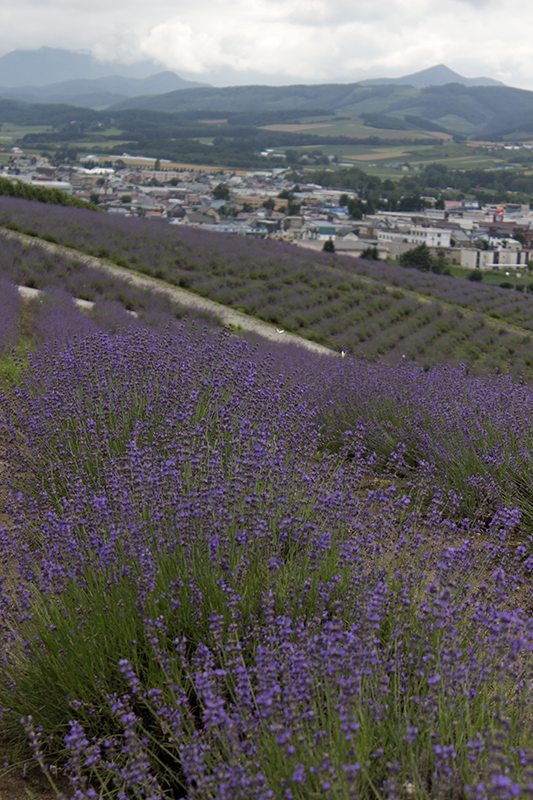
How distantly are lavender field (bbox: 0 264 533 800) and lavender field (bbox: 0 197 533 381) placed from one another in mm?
6133

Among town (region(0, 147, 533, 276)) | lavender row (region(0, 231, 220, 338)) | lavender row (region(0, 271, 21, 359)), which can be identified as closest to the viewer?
lavender row (region(0, 271, 21, 359))

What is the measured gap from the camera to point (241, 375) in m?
3.59

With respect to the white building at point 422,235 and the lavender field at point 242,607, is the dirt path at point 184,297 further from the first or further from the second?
the white building at point 422,235

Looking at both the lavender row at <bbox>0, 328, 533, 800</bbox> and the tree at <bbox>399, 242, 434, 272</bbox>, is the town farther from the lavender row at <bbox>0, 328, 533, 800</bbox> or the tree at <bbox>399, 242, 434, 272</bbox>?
the lavender row at <bbox>0, 328, 533, 800</bbox>

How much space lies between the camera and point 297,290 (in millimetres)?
13922

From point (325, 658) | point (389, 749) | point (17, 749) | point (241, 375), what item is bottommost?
point (17, 749)

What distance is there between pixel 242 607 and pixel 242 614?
3 cm

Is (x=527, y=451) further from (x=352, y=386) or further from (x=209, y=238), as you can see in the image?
(x=209, y=238)

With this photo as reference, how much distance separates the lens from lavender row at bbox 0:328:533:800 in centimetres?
138

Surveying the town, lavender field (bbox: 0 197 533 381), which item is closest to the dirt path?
lavender field (bbox: 0 197 533 381)

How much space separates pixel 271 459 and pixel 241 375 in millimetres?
1216

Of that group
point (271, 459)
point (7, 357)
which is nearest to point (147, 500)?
point (271, 459)

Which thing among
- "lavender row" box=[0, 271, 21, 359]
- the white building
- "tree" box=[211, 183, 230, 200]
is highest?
"tree" box=[211, 183, 230, 200]

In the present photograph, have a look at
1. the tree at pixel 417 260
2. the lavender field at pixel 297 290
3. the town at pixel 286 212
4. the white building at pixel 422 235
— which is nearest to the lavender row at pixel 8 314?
the lavender field at pixel 297 290
